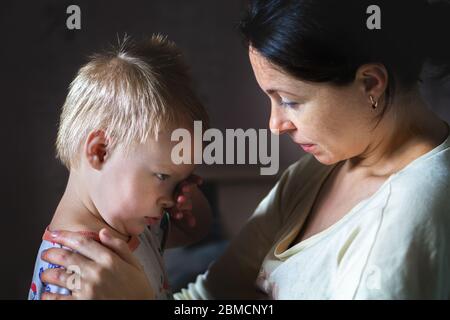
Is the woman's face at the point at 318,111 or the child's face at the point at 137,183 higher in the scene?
the woman's face at the point at 318,111

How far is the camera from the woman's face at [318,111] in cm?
74

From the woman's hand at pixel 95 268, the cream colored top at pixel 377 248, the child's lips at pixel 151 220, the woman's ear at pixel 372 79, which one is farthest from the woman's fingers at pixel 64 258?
the woman's ear at pixel 372 79

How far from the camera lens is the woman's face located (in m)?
0.74

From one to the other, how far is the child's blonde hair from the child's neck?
0.04 meters

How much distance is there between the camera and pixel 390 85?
0.75 metres

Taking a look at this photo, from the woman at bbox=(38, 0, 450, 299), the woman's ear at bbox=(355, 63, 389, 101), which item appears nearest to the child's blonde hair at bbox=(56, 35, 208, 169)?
the woman at bbox=(38, 0, 450, 299)

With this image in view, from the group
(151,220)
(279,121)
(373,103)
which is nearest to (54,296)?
(151,220)

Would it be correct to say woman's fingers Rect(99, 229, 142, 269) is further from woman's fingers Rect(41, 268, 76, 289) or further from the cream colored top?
the cream colored top

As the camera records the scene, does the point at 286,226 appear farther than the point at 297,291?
Yes

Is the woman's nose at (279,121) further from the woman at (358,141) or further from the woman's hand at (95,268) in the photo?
the woman's hand at (95,268)

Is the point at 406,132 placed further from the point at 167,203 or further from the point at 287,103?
the point at 167,203

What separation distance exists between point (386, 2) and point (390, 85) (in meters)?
0.11
